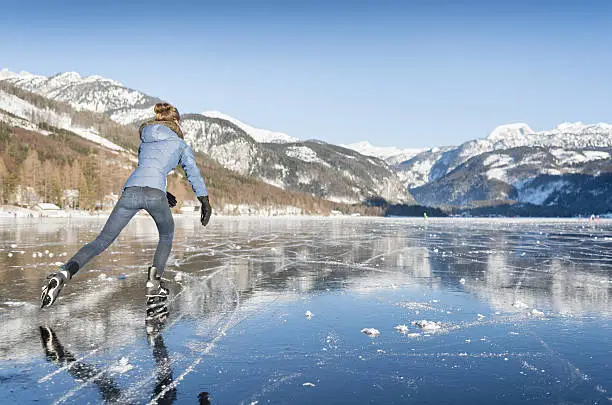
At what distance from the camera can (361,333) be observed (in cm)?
652

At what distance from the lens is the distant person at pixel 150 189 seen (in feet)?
20.8

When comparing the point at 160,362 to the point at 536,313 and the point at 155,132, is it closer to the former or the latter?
the point at 155,132

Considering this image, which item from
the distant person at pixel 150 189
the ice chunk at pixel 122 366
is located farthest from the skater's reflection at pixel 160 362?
the distant person at pixel 150 189

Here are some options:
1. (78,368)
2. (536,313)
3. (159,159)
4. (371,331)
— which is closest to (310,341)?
(371,331)

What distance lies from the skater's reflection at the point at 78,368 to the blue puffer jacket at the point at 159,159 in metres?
2.19

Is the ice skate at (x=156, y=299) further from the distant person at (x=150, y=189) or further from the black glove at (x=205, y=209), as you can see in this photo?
the black glove at (x=205, y=209)

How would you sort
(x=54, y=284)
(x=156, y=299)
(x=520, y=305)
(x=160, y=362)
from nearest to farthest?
(x=160, y=362) < (x=54, y=284) < (x=156, y=299) < (x=520, y=305)

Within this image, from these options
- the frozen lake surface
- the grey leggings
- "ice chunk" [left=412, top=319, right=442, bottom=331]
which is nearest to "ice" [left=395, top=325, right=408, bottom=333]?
the frozen lake surface

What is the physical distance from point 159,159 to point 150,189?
448mm

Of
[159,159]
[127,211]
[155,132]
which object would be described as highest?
[155,132]

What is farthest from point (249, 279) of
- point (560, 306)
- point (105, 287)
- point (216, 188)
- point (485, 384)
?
point (216, 188)

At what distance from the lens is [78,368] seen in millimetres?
4895

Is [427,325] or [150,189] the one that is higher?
[150,189]

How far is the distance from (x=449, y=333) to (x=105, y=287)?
7.12 m
